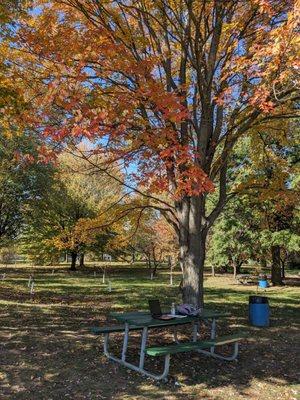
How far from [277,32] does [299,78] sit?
1.04m

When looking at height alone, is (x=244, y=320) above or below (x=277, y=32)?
below

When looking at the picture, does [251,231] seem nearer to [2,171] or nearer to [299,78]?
[2,171]

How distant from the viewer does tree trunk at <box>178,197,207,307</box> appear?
30.8 feet

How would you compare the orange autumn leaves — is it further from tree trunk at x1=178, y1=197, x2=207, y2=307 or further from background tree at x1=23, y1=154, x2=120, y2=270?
background tree at x1=23, y1=154, x2=120, y2=270

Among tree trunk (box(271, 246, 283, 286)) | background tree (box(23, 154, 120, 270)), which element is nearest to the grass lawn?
tree trunk (box(271, 246, 283, 286))

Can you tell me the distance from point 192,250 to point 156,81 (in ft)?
12.9

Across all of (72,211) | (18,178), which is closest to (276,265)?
(18,178)

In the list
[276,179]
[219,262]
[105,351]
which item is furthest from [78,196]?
[105,351]

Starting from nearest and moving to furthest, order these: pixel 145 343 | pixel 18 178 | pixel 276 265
Answer: pixel 145 343
pixel 18 178
pixel 276 265

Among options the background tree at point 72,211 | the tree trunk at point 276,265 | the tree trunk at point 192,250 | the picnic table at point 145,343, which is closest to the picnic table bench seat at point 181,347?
the picnic table at point 145,343

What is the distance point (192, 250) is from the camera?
371 inches

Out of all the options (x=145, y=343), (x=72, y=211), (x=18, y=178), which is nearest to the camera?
(x=145, y=343)

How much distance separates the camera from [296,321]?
1162 centimetres

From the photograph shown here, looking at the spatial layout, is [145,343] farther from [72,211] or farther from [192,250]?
[72,211]
